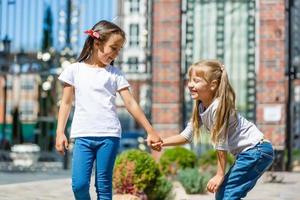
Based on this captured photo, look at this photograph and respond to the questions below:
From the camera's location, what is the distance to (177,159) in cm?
1216

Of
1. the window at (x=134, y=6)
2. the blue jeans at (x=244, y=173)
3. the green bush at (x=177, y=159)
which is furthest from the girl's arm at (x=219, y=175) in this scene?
the window at (x=134, y=6)

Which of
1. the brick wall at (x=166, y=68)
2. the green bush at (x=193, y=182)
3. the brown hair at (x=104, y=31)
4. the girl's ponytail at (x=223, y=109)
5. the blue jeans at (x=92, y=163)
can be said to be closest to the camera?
the girl's ponytail at (x=223, y=109)

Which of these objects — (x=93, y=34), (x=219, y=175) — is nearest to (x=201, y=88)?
(x=219, y=175)

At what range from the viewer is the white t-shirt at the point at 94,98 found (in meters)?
3.82

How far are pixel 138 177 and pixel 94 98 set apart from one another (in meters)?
3.23

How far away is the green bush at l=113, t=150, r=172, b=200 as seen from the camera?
6.91 meters

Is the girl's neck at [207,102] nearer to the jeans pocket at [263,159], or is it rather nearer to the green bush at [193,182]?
the jeans pocket at [263,159]

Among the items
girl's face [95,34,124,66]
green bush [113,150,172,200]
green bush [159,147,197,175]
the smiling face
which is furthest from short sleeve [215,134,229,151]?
green bush [159,147,197,175]

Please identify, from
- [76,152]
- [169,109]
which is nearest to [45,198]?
[76,152]

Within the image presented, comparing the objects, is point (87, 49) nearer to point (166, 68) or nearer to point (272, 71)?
point (166, 68)

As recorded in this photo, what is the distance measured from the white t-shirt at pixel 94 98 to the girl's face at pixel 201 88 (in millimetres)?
534

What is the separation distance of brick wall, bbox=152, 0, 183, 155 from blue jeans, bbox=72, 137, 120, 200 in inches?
402

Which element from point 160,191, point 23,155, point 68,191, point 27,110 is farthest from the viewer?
point 27,110

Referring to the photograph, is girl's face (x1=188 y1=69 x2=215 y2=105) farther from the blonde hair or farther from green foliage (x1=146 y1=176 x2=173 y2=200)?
green foliage (x1=146 y1=176 x2=173 y2=200)
